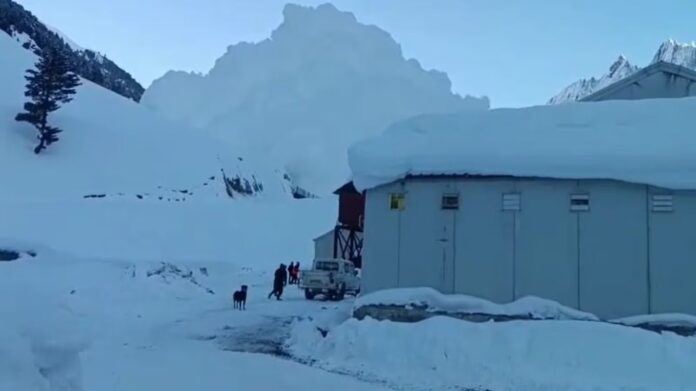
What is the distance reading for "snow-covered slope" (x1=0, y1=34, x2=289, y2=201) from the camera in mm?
44250

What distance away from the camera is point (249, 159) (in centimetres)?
7200

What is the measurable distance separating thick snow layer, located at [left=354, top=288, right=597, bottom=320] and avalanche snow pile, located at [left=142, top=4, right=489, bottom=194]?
74.5 metres

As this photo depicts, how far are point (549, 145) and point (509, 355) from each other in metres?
5.31

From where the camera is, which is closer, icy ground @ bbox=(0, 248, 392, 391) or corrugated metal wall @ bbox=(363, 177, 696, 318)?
icy ground @ bbox=(0, 248, 392, 391)

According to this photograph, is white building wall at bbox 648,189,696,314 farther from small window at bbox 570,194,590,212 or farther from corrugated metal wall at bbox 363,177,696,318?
small window at bbox 570,194,590,212

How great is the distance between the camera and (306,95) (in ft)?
327

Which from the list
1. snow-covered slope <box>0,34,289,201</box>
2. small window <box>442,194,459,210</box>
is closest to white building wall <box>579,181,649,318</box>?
small window <box>442,194,459,210</box>

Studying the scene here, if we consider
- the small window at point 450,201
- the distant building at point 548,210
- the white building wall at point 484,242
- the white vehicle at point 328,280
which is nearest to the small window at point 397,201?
the distant building at point 548,210

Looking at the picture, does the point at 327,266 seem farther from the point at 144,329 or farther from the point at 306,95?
the point at 306,95

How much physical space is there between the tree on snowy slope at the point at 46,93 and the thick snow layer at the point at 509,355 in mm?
41423

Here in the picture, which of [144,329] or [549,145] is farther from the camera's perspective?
[144,329]

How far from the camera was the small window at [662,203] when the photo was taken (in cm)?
1390

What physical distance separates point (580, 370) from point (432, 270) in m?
4.62

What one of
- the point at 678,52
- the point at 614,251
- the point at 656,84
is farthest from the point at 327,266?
the point at 678,52
